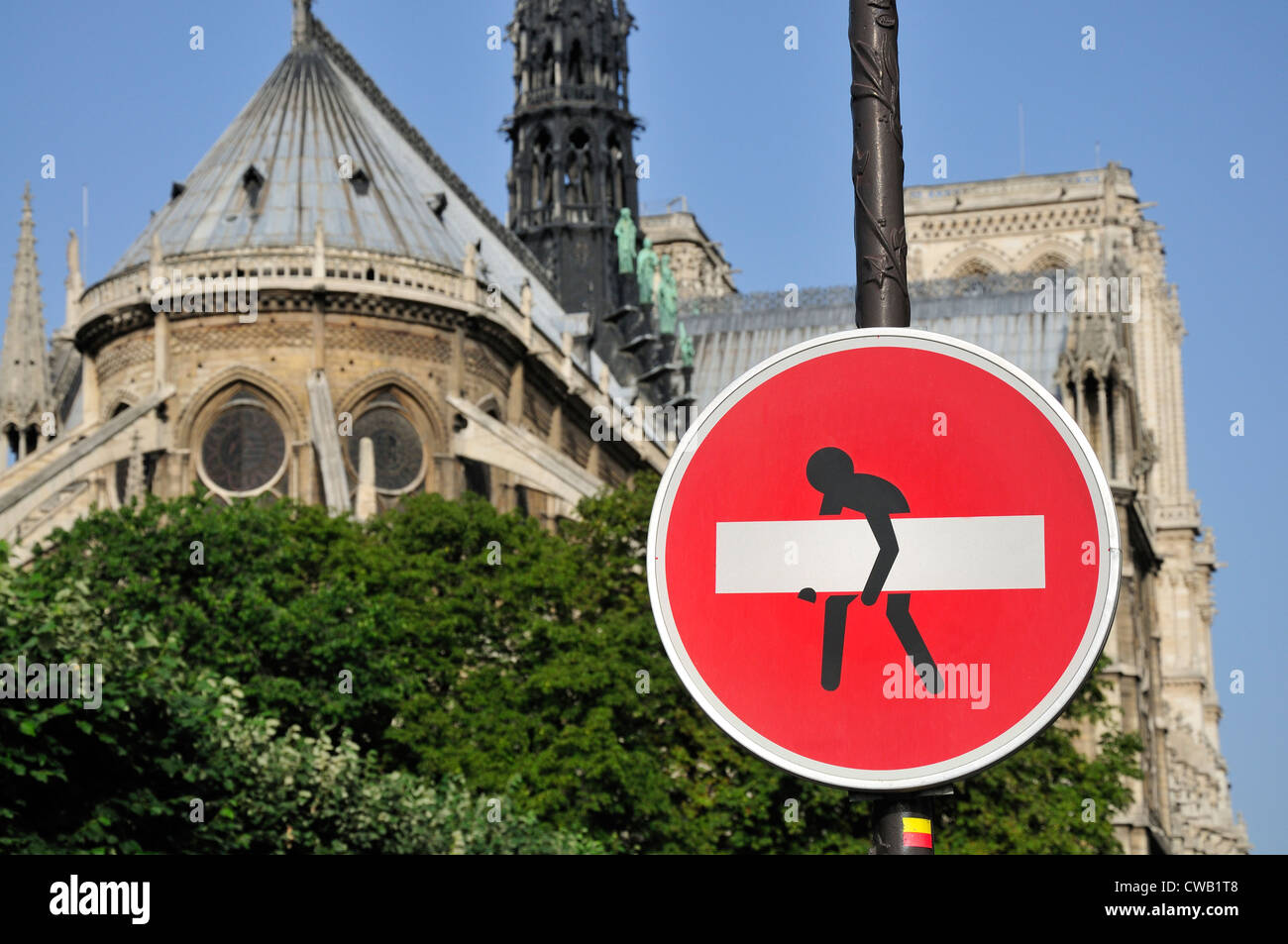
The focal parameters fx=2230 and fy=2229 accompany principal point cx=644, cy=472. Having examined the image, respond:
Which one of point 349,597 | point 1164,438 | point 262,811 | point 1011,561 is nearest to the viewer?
point 1011,561

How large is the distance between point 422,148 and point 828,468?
64.8 meters

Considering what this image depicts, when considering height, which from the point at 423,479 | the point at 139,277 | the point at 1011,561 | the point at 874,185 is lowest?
the point at 1011,561

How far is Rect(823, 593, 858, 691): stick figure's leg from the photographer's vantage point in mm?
4309

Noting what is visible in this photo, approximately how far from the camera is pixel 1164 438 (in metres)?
94.4

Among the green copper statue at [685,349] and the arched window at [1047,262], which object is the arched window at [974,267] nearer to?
the arched window at [1047,262]

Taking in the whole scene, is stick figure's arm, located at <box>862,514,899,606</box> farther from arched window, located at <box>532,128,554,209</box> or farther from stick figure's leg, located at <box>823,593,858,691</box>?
arched window, located at <box>532,128,554,209</box>

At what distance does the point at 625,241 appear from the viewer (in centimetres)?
7406

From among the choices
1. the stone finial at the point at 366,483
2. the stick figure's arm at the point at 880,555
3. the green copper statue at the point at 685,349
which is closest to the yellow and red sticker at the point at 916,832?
the stick figure's arm at the point at 880,555

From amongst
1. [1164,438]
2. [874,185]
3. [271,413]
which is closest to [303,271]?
[271,413]

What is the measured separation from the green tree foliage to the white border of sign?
21.8 metres

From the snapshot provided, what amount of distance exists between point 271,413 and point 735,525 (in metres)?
45.7

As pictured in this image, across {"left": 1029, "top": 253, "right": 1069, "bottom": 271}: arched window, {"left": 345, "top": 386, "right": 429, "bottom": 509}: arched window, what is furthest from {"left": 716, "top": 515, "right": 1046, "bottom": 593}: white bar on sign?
{"left": 1029, "top": 253, "right": 1069, "bottom": 271}: arched window

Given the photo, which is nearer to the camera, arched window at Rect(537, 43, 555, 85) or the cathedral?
the cathedral
